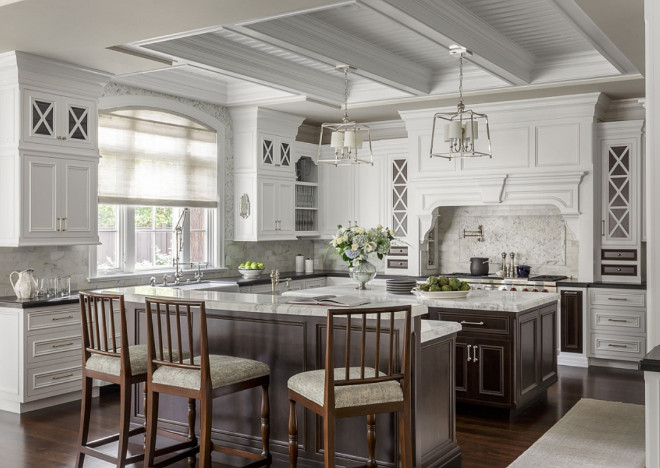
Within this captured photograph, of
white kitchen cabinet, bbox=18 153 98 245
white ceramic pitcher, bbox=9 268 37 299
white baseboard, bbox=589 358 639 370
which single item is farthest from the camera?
white baseboard, bbox=589 358 639 370

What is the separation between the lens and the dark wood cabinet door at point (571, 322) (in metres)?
7.25

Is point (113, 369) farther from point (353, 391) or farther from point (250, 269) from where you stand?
point (250, 269)

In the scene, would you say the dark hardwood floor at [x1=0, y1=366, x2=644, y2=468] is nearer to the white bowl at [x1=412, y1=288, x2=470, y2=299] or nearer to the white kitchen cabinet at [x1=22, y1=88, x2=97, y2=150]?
the white bowl at [x1=412, y1=288, x2=470, y2=299]

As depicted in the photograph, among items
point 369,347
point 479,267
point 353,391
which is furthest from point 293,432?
point 479,267

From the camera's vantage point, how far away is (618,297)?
7113mm

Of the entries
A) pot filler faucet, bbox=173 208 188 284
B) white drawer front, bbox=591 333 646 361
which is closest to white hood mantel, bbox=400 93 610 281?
white drawer front, bbox=591 333 646 361

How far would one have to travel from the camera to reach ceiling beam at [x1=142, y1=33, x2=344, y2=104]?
5.63 meters

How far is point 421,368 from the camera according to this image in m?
3.97

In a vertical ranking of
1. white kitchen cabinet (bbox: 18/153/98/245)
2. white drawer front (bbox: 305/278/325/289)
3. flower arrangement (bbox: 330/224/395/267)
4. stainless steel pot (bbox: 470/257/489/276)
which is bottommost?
white drawer front (bbox: 305/278/325/289)

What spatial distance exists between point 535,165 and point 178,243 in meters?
3.78

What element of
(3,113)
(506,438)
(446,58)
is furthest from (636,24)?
(3,113)

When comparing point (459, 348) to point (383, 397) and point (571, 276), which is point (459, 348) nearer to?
point (383, 397)

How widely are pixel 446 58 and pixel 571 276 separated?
9.39ft

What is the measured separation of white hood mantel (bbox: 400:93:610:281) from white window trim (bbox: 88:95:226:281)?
87.5 inches
